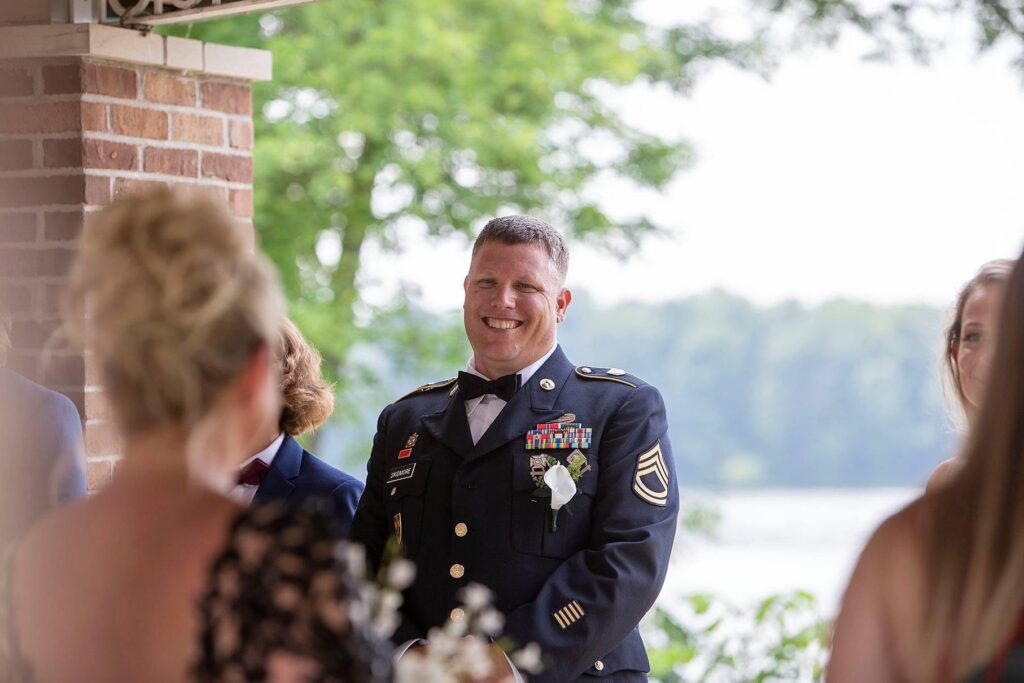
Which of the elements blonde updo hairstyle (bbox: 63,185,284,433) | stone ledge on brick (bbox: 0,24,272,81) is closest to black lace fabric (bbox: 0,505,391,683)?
blonde updo hairstyle (bbox: 63,185,284,433)

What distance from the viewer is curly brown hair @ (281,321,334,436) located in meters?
2.97

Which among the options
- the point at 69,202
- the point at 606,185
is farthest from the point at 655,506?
the point at 606,185

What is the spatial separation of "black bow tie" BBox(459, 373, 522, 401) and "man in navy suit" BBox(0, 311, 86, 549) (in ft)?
2.90

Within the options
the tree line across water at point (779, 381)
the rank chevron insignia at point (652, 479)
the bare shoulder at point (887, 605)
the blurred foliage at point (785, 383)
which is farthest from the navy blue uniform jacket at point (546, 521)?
the blurred foliage at point (785, 383)

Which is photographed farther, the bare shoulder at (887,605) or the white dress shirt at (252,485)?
the white dress shirt at (252,485)

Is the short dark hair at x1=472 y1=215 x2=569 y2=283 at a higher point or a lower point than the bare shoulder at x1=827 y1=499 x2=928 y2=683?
higher

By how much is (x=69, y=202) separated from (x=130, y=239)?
1814mm

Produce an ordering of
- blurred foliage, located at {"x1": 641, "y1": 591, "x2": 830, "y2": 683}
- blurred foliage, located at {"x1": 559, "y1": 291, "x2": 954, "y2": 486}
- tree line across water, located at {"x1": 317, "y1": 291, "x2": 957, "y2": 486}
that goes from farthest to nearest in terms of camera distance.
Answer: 1. blurred foliage, located at {"x1": 559, "y1": 291, "x2": 954, "y2": 486}
2. tree line across water, located at {"x1": 317, "y1": 291, "x2": 957, "y2": 486}
3. blurred foliage, located at {"x1": 641, "y1": 591, "x2": 830, "y2": 683}

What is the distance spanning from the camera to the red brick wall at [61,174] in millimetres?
3170

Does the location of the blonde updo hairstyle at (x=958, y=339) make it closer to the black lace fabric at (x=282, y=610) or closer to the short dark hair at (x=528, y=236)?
the short dark hair at (x=528, y=236)

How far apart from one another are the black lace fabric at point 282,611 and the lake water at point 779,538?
7.90 meters

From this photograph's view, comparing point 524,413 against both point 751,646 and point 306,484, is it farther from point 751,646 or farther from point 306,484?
point 751,646

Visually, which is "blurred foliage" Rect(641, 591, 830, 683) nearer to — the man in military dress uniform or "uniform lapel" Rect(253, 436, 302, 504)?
the man in military dress uniform

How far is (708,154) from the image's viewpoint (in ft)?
29.1
